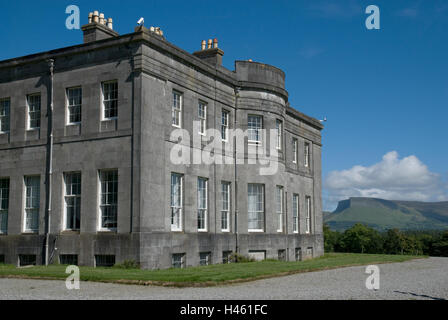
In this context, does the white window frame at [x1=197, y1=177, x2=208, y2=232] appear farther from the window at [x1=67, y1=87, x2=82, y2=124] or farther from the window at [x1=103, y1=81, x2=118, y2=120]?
the window at [x1=67, y1=87, x2=82, y2=124]

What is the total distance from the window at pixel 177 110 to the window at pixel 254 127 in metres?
6.01

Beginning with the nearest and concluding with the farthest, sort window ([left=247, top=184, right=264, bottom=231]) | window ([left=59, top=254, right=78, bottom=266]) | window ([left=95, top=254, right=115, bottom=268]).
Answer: window ([left=95, top=254, right=115, bottom=268]), window ([left=59, top=254, right=78, bottom=266]), window ([left=247, top=184, right=264, bottom=231])

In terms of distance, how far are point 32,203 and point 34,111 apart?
174 inches

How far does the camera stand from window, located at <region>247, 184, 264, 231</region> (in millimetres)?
30516

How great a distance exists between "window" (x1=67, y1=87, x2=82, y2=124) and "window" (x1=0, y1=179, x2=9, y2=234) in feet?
16.3

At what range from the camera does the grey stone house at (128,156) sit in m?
23.2

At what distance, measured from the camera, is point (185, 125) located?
25859mm

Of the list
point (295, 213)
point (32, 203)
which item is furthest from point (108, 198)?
point (295, 213)

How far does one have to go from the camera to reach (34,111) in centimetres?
2639

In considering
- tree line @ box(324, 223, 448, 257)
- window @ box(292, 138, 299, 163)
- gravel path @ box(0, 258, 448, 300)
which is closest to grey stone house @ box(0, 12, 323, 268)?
gravel path @ box(0, 258, 448, 300)

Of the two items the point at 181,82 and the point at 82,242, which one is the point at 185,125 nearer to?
the point at 181,82

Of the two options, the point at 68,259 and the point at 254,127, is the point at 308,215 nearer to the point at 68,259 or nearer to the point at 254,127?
the point at 254,127

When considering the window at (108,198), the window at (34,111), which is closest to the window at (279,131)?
the window at (108,198)

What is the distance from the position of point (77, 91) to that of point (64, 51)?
196 cm
